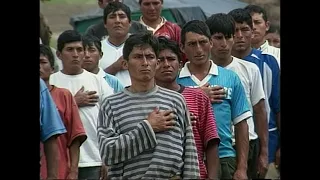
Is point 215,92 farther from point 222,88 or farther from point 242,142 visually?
point 242,142

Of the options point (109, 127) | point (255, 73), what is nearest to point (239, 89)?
point (255, 73)

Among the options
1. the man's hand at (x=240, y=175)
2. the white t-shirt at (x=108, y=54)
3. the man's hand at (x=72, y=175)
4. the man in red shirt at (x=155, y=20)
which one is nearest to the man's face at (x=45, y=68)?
the white t-shirt at (x=108, y=54)

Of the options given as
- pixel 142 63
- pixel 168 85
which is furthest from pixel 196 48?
pixel 142 63

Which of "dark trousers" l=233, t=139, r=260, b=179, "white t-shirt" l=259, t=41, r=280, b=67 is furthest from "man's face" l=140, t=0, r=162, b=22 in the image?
"dark trousers" l=233, t=139, r=260, b=179

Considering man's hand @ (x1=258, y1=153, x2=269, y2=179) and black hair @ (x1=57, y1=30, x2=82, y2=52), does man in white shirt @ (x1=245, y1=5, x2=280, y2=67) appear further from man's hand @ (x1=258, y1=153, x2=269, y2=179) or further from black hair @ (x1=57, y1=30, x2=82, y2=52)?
black hair @ (x1=57, y1=30, x2=82, y2=52)

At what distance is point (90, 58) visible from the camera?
6449 millimetres

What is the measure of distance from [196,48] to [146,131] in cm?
73

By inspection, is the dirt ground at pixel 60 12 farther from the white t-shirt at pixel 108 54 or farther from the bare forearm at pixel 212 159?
the bare forearm at pixel 212 159

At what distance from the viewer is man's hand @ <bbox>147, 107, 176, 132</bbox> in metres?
6.01

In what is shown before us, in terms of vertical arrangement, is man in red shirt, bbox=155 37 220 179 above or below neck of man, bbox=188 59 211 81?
below

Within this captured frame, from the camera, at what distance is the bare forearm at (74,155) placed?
626cm

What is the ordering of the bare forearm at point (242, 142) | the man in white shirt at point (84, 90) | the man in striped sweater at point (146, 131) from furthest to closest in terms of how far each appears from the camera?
1. the bare forearm at point (242, 142)
2. the man in white shirt at point (84, 90)
3. the man in striped sweater at point (146, 131)

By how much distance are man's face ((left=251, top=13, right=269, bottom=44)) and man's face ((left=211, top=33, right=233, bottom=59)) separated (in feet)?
0.78
